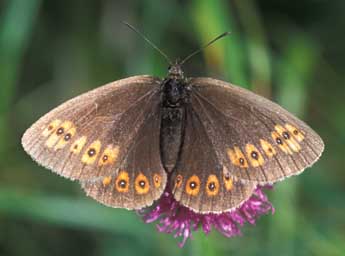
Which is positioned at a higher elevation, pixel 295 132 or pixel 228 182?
pixel 295 132

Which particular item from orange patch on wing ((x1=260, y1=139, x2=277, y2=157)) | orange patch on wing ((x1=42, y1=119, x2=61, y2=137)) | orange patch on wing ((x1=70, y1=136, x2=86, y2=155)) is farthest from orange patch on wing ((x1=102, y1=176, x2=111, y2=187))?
orange patch on wing ((x1=260, y1=139, x2=277, y2=157))

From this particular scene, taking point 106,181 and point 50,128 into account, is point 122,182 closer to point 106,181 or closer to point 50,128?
point 106,181

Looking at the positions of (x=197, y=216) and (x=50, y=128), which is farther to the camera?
(x=197, y=216)

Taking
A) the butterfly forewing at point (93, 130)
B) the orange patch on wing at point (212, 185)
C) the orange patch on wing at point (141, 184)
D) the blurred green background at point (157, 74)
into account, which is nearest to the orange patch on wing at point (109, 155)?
the butterfly forewing at point (93, 130)

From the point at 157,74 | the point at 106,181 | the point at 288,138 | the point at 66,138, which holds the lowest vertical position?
the point at 106,181

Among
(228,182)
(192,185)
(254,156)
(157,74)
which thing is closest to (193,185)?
(192,185)

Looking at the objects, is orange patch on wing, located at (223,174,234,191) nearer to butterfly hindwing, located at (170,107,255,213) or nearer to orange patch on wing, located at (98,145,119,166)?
butterfly hindwing, located at (170,107,255,213)

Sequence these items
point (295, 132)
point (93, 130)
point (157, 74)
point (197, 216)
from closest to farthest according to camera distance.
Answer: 1. point (295, 132)
2. point (93, 130)
3. point (197, 216)
4. point (157, 74)

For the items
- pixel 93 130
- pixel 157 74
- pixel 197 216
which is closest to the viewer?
pixel 93 130
